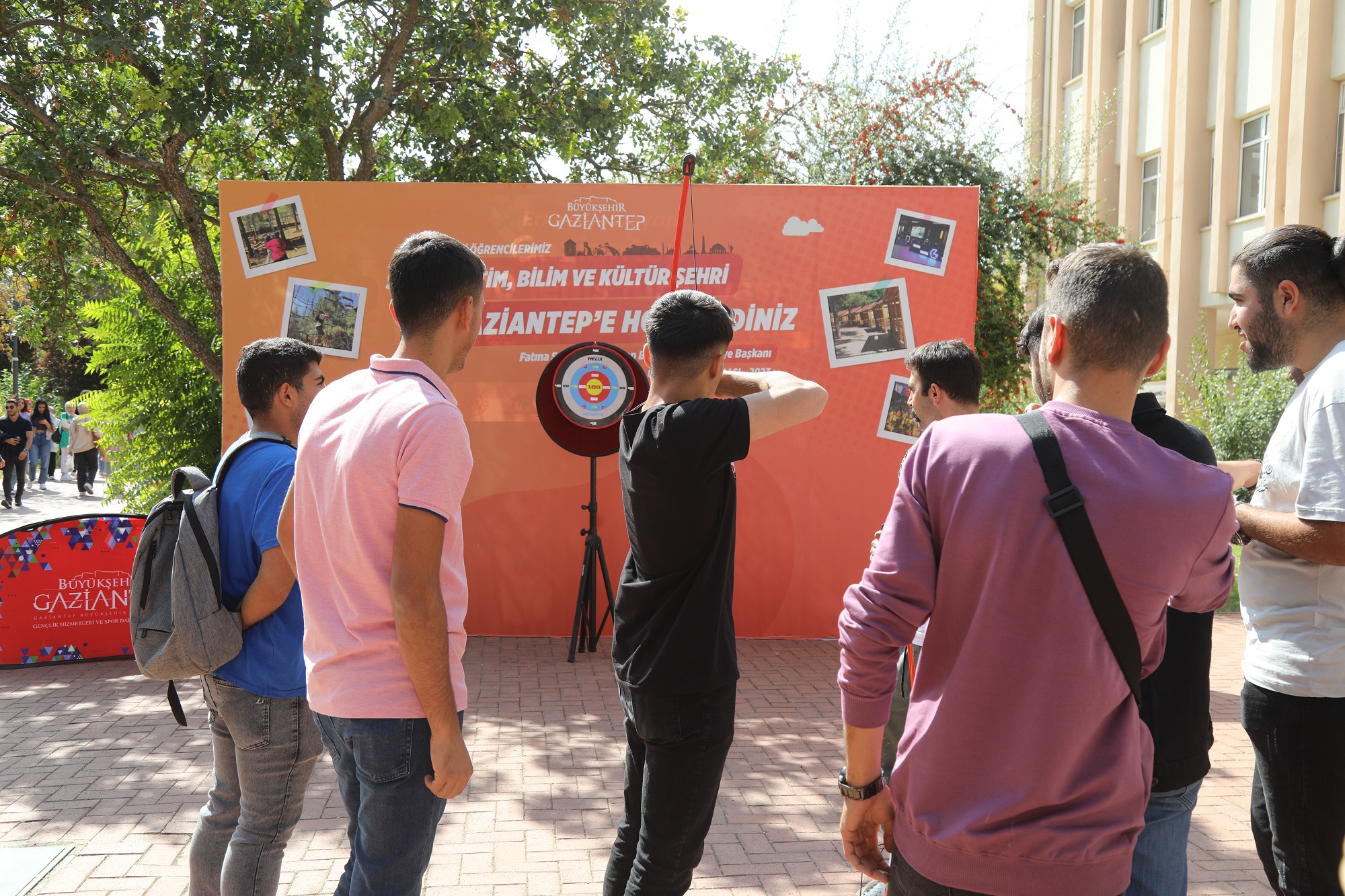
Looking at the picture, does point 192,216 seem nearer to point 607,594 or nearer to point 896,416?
point 607,594

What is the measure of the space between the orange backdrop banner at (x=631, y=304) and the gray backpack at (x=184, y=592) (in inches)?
171

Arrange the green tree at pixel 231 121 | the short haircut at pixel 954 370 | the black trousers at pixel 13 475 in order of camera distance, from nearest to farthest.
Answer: the short haircut at pixel 954 370 → the green tree at pixel 231 121 → the black trousers at pixel 13 475

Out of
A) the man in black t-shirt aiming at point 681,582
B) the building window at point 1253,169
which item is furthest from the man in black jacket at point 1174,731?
the building window at point 1253,169

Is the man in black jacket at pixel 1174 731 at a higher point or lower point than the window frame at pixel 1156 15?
lower

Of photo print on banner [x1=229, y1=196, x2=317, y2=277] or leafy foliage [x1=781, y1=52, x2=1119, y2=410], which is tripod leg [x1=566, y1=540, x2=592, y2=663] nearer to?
photo print on banner [x1=229, y1=196, x2=317, y2=277]

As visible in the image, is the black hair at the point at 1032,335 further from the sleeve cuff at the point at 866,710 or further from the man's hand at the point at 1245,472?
the sleeve cuff at the point at 866,710

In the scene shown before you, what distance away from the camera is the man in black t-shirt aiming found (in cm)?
240

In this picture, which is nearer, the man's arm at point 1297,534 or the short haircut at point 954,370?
the man's arm at point 1297,534

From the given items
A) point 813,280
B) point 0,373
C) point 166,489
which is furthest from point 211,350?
point 0,373

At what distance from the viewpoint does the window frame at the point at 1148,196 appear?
18.4m

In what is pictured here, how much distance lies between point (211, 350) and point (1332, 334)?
8.46 metres

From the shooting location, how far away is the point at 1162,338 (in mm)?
1626

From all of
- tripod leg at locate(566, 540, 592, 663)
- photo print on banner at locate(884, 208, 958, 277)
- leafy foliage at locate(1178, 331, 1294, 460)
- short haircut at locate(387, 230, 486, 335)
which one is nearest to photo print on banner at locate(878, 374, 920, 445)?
photo print on banner at locate(884, 208, 958, 277)

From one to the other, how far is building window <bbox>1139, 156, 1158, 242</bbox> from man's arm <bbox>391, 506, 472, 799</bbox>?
1943 cm
